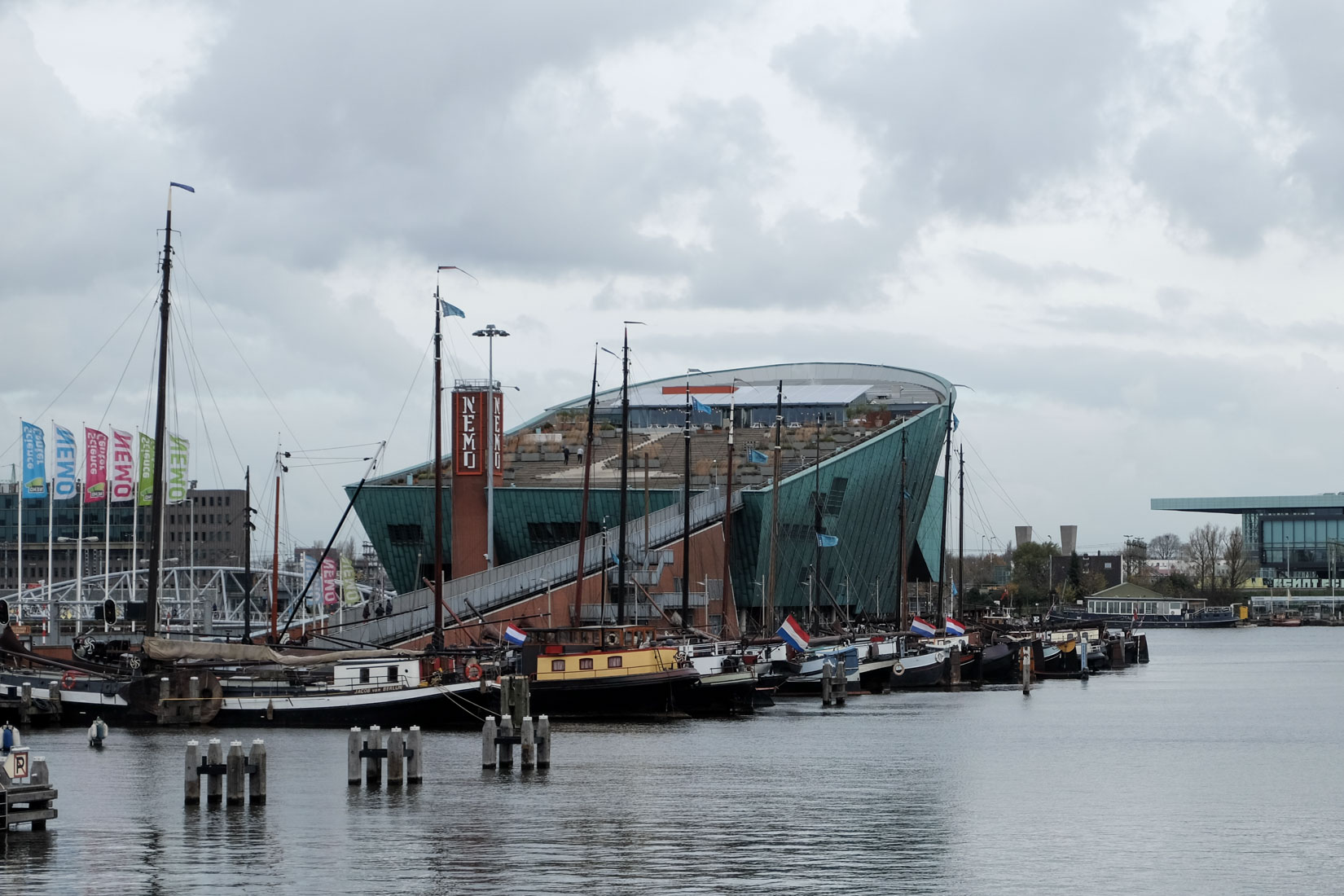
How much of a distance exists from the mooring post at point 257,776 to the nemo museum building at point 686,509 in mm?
39331

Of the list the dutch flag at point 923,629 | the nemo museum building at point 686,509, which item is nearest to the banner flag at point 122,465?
the nemo museum building at point 686,509

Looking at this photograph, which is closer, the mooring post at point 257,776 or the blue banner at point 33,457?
the mooring post at point 257,776

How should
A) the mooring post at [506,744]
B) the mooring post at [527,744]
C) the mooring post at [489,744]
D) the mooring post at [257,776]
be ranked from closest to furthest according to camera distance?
the mooring post at [257,776]
the mooring post at [489,744]
the mooring post at [527,744]
the mooring post at [506,744]

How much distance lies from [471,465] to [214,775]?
65.9 m

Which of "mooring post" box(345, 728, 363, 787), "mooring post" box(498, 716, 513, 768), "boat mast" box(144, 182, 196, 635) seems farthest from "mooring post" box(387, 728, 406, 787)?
"boat mast" box(144, 182, 196, 635)

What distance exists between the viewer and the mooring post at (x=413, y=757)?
44656mm

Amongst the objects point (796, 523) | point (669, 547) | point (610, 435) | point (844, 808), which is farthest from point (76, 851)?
point (610, 435)

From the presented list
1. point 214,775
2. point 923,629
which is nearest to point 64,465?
point 923,629

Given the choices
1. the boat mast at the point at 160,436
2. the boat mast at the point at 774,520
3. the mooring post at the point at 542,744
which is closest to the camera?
the mooring post at the point at 542,744

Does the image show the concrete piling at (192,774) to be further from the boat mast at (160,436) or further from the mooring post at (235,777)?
the boat mast at (160,436)

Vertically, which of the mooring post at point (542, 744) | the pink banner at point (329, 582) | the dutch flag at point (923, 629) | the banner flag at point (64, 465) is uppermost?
the banner flag at point (64, 465)

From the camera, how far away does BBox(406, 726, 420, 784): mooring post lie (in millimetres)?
44656

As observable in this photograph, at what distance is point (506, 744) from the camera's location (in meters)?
49.4

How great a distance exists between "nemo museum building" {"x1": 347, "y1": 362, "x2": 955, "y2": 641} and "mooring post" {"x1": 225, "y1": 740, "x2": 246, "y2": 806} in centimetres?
3900
